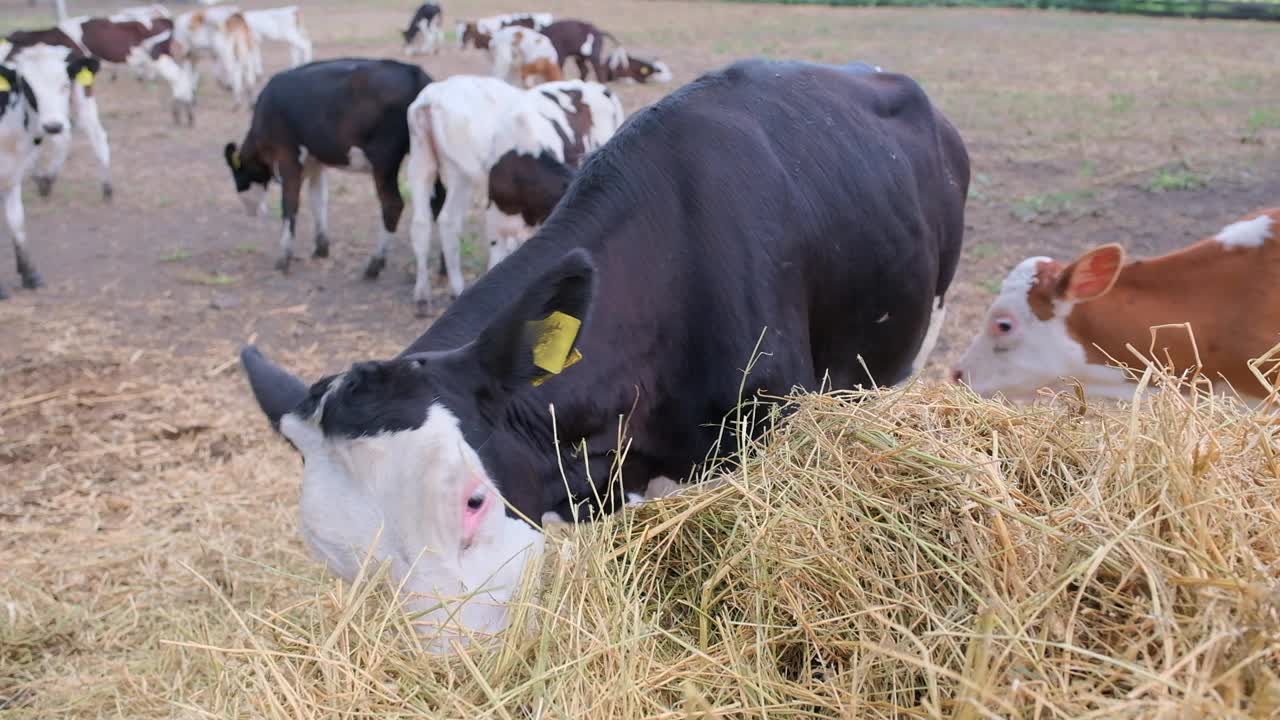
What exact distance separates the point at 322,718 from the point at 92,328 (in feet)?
21.3

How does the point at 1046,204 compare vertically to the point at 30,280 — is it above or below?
above

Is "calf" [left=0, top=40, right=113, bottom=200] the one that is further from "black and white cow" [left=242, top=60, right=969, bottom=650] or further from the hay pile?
the hay pile

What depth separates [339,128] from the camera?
8773 mm

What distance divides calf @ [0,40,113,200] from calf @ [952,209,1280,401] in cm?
906

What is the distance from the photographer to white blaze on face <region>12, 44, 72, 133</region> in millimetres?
9375

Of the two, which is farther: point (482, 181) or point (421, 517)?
point (482, 181)

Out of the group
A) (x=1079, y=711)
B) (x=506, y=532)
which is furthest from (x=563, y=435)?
(x=1079, y=711)

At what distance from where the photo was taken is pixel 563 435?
8.31ft

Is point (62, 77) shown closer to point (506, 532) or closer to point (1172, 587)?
point (506, 532)

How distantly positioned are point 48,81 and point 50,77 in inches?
2.3

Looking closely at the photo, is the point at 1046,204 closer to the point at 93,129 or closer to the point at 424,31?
the point at 93,129

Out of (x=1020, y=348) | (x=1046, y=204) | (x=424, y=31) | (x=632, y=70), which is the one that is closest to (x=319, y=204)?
(x=1046, y=204)

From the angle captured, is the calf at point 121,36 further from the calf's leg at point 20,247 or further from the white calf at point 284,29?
the calf's leg at point 20,247

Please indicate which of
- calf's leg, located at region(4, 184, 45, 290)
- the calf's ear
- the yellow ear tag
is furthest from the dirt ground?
the yellow ear tag
